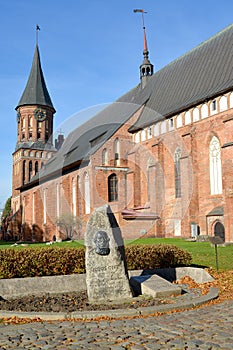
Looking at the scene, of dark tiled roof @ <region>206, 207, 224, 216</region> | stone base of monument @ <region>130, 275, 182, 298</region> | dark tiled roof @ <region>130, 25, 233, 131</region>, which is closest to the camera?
stone base of monument @ <region>130, 275, 182, 298</region>

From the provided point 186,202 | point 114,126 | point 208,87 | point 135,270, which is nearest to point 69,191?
point 114,126

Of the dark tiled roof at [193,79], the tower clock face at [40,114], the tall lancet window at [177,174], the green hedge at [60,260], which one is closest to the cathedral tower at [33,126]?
the tower clock face at [40,114]

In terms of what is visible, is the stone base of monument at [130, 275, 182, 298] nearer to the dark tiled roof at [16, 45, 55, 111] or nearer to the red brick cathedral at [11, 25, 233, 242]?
the red brick cathedral at [11, 25, 233, 242]

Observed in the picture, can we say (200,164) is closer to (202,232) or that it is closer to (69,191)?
(202,232)

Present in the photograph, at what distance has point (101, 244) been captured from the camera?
850 centimetres

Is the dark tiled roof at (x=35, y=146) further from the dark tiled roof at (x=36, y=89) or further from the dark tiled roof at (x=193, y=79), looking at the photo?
the dark tiled roof at (x=193, y=79)

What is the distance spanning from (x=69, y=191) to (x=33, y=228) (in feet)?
48.3

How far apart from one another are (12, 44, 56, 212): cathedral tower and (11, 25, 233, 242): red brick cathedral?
51.3 ft

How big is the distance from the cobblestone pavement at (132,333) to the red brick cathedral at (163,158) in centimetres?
1505

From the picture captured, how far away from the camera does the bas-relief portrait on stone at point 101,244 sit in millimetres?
8484

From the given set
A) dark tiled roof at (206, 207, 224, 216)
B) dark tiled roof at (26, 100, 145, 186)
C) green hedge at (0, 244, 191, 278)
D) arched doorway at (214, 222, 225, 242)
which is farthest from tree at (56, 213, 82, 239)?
green hedge at (0, 244, 191, 278)

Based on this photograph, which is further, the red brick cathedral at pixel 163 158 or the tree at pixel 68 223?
the tree at pixel 68 223

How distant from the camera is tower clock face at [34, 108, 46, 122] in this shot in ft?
191

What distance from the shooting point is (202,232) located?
27469 mm
